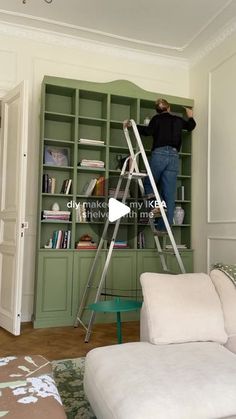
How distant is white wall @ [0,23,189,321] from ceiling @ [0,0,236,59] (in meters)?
0.14

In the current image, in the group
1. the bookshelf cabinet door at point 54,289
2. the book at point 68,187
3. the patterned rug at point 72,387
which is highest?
the book at point 68,187

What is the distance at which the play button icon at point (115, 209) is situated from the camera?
3.62 metres

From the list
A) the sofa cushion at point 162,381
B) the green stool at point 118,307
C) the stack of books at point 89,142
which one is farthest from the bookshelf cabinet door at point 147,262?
the sofa cushion at point 162,381

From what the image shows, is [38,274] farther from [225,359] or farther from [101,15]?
[101,15]

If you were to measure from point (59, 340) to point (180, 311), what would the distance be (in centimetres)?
166

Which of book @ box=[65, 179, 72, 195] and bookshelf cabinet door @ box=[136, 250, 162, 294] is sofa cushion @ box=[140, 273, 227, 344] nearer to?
bookshelf cabinet door @ box=[136, 250, 162, 294]

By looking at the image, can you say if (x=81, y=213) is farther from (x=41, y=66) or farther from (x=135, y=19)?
(x=135, y=19)

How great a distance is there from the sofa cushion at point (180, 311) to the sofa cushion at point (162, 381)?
0.23 ft

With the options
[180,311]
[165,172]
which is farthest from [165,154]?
[180,311]

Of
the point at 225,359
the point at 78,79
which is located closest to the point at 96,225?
the point at 78,79

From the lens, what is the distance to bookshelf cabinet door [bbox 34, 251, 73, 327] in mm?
3586

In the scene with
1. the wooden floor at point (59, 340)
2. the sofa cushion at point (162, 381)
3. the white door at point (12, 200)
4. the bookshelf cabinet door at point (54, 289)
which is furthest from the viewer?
the bookshelf cabinet door at point (54, 289)

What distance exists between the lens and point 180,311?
1.91 m

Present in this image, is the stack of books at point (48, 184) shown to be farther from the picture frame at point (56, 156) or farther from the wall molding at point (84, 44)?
the wall molding at point (84, 44)
